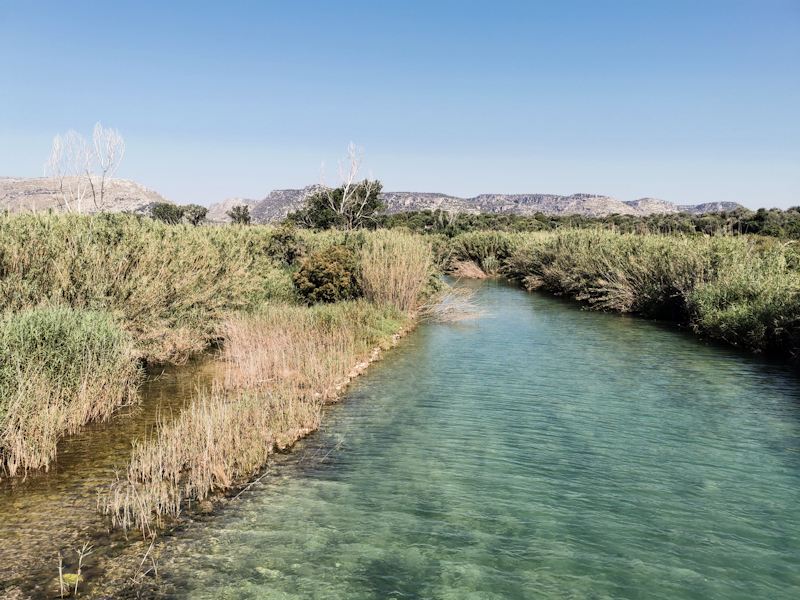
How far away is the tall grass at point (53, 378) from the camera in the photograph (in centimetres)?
780

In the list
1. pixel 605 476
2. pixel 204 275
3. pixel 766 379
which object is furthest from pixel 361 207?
pixel 605 476

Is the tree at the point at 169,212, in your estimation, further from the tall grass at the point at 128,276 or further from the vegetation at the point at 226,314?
the tall grass at the point at 128,276

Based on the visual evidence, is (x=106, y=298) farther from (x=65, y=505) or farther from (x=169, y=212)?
(x=169, y=212)

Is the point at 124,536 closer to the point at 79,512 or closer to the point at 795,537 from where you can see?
the point at 79,512

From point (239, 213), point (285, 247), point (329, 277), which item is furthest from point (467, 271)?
point (329, 277)

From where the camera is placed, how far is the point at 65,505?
23.0ft

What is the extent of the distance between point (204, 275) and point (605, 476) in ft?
42.4

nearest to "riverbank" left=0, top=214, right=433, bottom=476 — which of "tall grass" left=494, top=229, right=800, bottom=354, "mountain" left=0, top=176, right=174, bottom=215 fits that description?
"tall grass" left=494, top=229, right=800, bottom=354

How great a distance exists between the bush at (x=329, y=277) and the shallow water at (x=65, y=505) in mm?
11490

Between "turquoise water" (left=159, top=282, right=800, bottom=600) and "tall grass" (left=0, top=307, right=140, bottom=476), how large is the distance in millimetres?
3289

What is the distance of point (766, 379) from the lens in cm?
1395

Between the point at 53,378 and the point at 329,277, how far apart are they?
44.8 feet

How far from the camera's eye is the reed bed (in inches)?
282

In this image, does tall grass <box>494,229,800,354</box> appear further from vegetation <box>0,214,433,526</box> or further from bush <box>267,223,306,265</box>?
bush <box>267,223,306,265</box>
